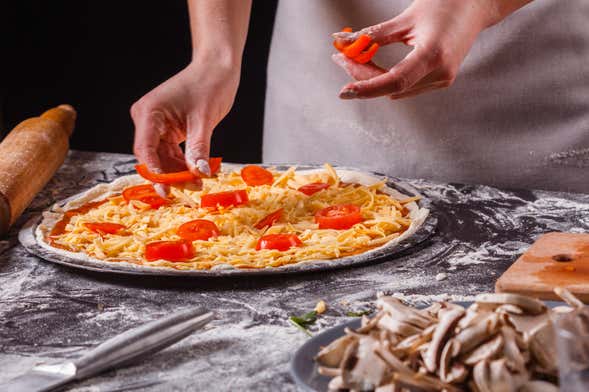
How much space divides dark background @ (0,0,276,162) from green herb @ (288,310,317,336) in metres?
3.74

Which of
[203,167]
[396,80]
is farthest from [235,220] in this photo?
[396,80]

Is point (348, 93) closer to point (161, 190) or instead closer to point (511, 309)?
point (161, 190)

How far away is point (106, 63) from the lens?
5.63 meters

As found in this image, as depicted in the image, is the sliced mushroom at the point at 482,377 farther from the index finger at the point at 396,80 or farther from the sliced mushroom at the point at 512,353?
the index finger at the point at 396,80

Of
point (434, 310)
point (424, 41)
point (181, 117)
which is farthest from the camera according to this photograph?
point (181, 117)

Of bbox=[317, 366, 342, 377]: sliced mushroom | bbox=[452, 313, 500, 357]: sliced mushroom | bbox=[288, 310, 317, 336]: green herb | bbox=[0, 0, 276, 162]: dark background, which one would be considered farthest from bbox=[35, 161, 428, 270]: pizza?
bbox=[0, 0, 276, 162]: dark background

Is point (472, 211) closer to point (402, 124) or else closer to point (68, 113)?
point (402, 124)

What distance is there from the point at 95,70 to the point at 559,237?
13.2 ft

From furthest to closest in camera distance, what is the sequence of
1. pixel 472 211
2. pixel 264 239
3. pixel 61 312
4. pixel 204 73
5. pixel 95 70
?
pixel 95 70 < pixel 204 73 < pixel 472 211 < pixel 264 239 < pixel 61 312

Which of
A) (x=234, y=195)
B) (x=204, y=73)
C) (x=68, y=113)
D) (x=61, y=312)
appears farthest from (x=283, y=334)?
(x=68, y=113)

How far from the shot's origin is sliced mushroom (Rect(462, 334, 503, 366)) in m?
1.35

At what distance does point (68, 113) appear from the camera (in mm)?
3469

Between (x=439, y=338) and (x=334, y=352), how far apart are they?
6.8 inches

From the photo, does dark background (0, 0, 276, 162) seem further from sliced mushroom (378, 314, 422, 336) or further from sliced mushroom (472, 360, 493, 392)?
sliced mushroom (472, 360, 493, 392)
